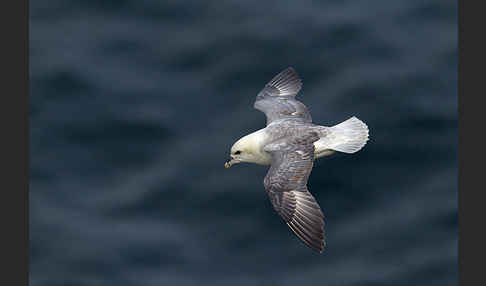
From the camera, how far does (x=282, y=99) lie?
13.1 m

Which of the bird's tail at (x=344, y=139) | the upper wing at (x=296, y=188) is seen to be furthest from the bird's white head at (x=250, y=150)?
the bird's tail at (x=344, y=139)

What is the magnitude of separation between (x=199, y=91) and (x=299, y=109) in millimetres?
2003

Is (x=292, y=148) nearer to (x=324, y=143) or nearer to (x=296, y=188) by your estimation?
(x=324, y=143)

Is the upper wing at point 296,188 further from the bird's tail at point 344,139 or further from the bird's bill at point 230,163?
the bird's bill at point 230,163

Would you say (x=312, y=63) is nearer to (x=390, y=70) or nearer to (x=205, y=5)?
(x=390, y=70)

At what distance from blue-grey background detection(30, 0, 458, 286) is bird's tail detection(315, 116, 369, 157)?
0.92m

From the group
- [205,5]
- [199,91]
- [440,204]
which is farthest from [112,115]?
[440,204]

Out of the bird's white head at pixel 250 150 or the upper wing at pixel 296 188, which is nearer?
the upper wing at pixel 296 188

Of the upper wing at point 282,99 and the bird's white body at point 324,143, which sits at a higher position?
the upper wing at point 282,99

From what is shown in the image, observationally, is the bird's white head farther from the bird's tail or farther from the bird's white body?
the bird's tail

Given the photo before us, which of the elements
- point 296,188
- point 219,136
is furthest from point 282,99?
point 296,188

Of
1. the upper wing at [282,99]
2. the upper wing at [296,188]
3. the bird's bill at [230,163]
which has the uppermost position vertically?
the upper wing at [282,99]

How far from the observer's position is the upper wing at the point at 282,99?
12.6 metres

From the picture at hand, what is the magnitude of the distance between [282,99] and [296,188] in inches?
99.9
